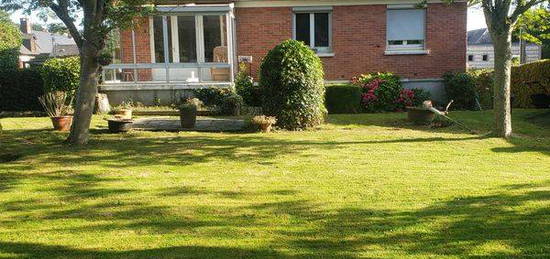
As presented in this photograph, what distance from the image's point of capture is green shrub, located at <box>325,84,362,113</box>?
1673 cm

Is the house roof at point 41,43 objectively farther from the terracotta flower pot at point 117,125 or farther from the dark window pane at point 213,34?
the terracotta flower pot at point 117,125

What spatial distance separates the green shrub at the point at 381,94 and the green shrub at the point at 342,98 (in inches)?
20.3

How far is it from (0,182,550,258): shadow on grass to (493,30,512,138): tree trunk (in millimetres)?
5190

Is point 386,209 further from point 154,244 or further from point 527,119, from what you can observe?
point 527,119

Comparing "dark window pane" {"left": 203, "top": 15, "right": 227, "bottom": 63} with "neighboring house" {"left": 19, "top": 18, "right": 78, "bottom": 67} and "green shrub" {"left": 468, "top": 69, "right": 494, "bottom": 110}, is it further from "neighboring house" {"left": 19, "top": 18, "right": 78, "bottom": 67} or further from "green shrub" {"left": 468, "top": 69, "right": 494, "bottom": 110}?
"neighboring house" {"left": 19, "top": 18, "right": 78, "bottom": 67}

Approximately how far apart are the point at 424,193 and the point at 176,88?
1171 centimetres

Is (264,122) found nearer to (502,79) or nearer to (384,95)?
(502,79)

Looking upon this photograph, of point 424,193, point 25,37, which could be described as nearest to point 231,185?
point 424,193

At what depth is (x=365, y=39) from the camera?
774 inches

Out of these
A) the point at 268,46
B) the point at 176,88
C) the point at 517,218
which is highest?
the point at 268,46

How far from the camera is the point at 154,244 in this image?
5023 mm

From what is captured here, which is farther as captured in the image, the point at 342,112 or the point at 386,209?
the point at 342,112

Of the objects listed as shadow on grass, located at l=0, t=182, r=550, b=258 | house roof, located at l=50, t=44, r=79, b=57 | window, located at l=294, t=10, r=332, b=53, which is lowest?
shadow on grass, located at l=0, t=182, r=550, b=258

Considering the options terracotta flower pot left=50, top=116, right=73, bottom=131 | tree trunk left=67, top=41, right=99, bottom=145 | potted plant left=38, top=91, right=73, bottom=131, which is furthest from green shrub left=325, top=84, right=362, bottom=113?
tree trunk left=67, top=41, right=99, bottom=145
